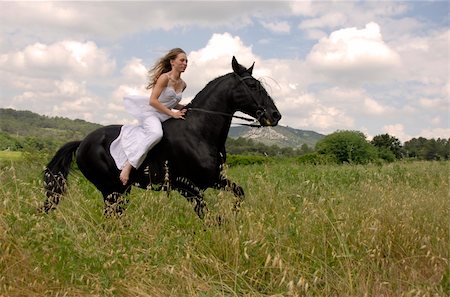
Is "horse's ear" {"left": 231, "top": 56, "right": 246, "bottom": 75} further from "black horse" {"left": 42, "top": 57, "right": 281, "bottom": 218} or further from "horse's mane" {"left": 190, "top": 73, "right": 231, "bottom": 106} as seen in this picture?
"horse's mane" {"left": 190, "top": 73, "right": 231, "bottom": 106}

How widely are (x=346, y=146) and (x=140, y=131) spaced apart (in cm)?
4654

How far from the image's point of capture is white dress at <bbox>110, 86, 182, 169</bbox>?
6328mm

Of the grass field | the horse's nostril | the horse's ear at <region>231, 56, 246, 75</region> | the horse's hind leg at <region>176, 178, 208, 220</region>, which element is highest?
the horse's ear at <region>231, 56, 246, 75</region>

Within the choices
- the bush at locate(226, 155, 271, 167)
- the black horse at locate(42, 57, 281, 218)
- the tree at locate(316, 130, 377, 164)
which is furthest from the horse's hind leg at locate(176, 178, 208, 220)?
the tree at locate(316, 130, 377, 164)

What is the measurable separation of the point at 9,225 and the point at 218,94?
11.0 feet

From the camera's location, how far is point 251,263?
12.9 ft

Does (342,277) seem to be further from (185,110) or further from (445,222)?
(185,110)

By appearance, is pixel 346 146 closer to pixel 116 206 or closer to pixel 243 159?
pixel 243 159

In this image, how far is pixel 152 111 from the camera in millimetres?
6734

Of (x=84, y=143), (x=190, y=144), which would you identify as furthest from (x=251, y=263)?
(x=84, y=143)

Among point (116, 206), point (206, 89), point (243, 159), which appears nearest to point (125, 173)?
point (116, 206)

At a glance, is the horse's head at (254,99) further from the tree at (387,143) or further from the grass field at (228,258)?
the tree at (387,143)

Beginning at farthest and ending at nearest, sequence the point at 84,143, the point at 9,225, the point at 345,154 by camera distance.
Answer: the point at 345,154
the point at 84,143
the point at 9,225

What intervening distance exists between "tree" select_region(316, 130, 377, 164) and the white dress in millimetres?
43078
